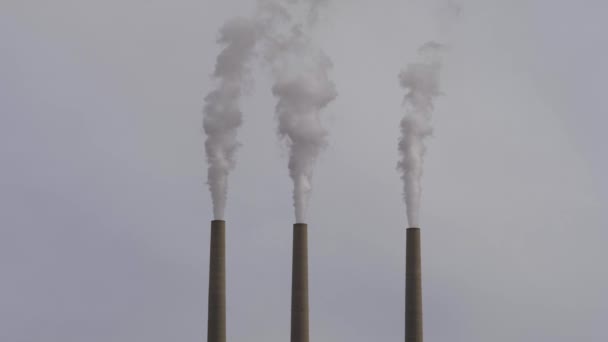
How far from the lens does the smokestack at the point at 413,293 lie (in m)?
48.4

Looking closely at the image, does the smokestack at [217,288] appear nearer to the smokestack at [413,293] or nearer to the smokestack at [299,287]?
the smokestack at [299,287]

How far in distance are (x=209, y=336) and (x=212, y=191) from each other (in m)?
5.92

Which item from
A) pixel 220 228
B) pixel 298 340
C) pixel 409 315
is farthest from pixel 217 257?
pixel 409 315

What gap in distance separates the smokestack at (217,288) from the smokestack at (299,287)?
96.2 inches

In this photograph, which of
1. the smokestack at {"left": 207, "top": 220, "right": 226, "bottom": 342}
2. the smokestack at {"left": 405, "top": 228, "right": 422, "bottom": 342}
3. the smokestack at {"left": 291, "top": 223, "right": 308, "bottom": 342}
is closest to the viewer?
the smokestack at {"left": 291, "top": 223, "right": 308, "bottom": 342}

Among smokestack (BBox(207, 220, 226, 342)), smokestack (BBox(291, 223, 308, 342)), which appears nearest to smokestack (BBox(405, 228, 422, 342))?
smokestack (BBox(291, 223, 308, 342))

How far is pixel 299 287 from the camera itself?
4775 cm

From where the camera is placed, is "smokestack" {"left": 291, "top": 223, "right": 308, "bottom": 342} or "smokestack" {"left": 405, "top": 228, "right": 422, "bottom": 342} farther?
"smokestack" {"left": 405, "top": 228, "right": 422, "bottom": 342}

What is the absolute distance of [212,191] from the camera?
5112cm

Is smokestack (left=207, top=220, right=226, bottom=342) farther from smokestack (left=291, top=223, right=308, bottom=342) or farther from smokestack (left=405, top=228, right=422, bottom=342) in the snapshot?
smokestack (left=405, top=228, right=422, bottom=342)

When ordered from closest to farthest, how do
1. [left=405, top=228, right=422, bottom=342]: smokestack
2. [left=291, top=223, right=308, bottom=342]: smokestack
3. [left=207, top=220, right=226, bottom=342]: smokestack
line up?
[left=291, top=223, right=308, bottom=342]: smokestack < [left=207, top=220, right=226, bottom=342]: smokestack < [left=405, top=228, right=422, bottom=342]: smokestack

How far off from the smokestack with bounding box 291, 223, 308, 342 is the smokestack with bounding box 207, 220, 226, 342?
2.44 meters

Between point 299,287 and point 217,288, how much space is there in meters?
2.86

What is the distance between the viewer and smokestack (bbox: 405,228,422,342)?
159ft
